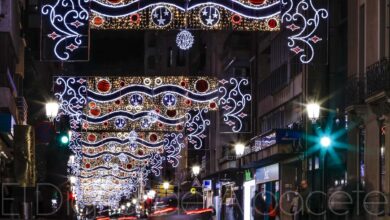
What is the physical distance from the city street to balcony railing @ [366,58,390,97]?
0.21 ft

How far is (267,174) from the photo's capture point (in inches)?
2041

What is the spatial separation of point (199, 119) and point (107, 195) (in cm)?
8498

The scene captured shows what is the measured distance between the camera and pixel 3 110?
1132 inches

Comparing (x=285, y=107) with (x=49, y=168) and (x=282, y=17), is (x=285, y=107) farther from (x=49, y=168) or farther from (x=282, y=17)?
(x=282, y=17)

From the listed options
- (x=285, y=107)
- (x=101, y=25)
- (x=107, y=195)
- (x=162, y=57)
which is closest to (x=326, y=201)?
(x=101, y=25)

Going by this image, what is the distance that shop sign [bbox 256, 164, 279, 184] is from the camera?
1922 inches

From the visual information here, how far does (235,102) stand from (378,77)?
906cm

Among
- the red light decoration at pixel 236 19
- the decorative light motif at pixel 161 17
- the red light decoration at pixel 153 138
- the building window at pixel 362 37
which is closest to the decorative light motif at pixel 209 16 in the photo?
the red light decoration at pixel 236 19

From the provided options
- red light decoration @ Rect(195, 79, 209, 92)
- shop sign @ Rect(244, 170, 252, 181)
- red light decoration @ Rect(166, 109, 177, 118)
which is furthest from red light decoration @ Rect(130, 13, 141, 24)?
shop sign @ Rect(244, 170, 252, 181)

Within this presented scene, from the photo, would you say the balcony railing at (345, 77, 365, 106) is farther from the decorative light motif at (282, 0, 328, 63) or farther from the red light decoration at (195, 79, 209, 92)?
the red light decoration at (195, 79, 209, 92)

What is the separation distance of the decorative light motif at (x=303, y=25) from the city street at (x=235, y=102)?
4cm

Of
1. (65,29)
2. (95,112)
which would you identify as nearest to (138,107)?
(95,112)

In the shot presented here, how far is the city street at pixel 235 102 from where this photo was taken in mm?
22547

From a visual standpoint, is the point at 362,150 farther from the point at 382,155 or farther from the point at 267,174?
the point at 267,174
